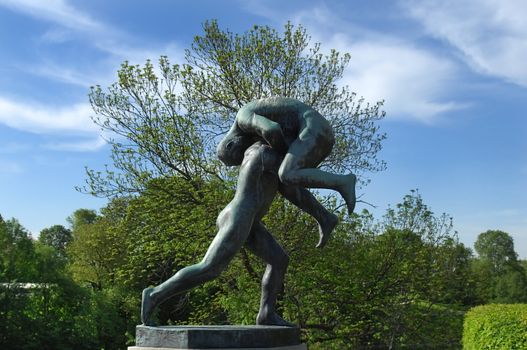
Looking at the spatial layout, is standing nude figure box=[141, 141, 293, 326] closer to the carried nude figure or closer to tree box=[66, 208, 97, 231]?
the carried nude figure

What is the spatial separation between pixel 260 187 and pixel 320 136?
65 cm

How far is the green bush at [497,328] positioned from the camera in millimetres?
11312

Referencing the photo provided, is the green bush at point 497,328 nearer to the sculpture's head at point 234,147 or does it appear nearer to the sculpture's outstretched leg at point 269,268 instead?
the sculpture's outstretched leg at point 269,268

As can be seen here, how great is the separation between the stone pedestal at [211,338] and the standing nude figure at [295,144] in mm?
1131

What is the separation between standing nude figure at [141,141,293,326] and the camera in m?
4.94

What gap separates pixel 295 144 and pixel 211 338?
5.39 feet

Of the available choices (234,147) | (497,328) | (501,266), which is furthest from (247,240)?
(501,266)

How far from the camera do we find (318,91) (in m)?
15.9

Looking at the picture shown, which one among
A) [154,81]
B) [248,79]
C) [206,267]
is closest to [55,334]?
[154,81]

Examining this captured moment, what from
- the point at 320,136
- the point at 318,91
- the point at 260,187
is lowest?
the point at 260,187

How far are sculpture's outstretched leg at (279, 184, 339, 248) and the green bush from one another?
728cm

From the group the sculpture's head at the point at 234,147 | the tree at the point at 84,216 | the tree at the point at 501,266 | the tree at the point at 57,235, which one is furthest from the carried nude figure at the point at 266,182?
the tree at the point at 57,235

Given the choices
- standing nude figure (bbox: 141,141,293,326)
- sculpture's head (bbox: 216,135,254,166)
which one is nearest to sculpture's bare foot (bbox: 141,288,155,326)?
standing nude figure (bbox: 141,141,293,326)

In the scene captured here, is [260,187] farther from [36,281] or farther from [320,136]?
[36,281]
